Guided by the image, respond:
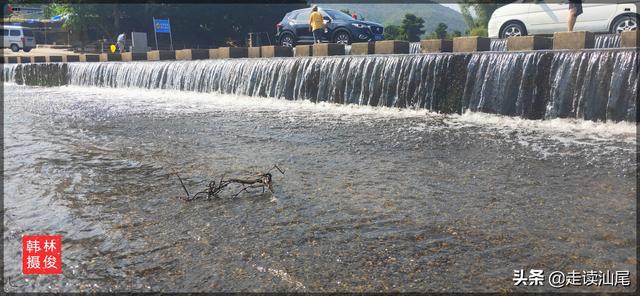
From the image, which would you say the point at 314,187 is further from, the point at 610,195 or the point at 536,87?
the point at 536,87

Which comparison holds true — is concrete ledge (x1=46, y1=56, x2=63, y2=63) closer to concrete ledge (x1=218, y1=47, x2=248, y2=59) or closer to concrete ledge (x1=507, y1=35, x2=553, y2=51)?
concrete ledge (x1=218, y1=47, x2=248, y2=59)

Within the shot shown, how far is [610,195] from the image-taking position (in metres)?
4.12

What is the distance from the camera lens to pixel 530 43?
10703 millimetres

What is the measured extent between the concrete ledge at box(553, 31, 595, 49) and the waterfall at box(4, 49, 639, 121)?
204 centimetres

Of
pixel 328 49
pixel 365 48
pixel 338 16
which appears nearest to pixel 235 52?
Result: pixel 338 16

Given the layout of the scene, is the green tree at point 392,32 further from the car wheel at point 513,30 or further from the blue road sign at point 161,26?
the car wheel at point 513,30

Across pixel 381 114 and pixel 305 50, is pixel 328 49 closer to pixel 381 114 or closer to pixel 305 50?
pixel 305 50

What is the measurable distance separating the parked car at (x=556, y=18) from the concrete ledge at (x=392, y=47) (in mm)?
3668

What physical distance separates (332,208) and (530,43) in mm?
8408

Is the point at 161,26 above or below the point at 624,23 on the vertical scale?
above

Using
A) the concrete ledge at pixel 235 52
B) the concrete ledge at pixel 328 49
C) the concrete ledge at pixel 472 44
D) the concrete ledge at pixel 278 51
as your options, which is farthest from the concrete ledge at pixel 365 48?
the concrete ledge at pixel 235 52

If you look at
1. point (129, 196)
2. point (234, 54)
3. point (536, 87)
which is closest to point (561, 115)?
point (536, 87)

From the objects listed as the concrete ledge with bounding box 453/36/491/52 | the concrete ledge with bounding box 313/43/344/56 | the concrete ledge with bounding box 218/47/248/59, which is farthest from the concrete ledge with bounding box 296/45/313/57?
the concrete ledge with bounding box 453/36/491/52

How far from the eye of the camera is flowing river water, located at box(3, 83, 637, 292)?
286 centimetres
